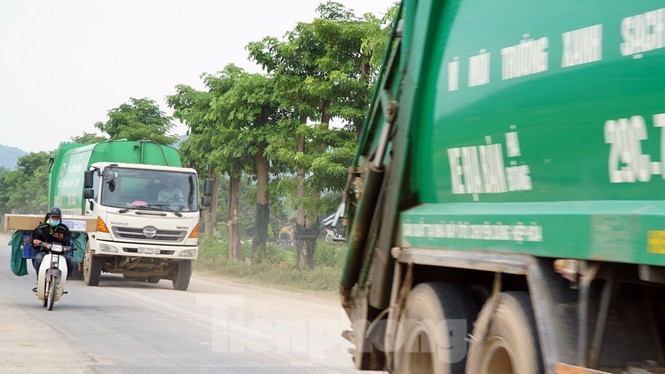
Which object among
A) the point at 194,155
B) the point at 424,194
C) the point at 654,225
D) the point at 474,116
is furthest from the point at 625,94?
the point at 194,155

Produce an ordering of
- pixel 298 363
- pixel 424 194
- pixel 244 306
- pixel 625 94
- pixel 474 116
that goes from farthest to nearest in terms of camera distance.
A: pixel 244 306, pixel 298 363, pixel 424 194, pixel 474 116, pixel 625 94

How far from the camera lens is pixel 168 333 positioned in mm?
12430

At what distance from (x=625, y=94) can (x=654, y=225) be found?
62cm

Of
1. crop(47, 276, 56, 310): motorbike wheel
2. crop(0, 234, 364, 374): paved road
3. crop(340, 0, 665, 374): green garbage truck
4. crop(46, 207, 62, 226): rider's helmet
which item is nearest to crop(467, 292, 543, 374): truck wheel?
crop(340, 0, 665, 374): green garbage truck

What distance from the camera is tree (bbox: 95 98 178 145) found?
46.4m

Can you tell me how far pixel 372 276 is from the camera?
6.96 metres

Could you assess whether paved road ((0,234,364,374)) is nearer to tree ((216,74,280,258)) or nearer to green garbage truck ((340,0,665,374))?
green garbage truck ((340,0,665,374))

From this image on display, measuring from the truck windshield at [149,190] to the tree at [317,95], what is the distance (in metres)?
3.09

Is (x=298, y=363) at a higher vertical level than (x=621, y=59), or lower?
lower

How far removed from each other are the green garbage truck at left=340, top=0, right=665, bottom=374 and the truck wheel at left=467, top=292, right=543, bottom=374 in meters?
0.01

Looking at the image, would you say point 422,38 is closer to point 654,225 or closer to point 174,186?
point 654,225

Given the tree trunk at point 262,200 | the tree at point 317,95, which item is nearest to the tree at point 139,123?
the tree trunk at point 262,200

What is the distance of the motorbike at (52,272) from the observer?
48.6 ft

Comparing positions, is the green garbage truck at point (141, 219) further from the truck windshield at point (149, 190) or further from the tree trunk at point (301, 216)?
the tree trunk at point (301, 216)
